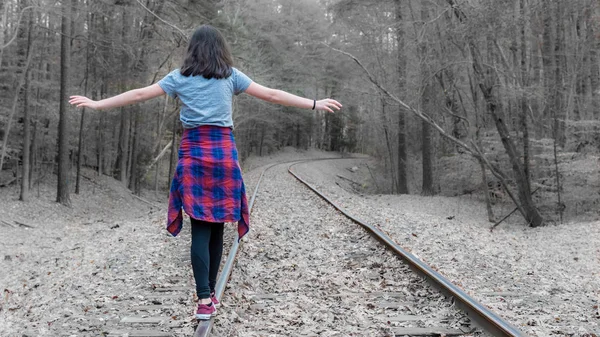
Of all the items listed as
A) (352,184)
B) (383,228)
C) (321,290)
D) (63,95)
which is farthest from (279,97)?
(352,184)

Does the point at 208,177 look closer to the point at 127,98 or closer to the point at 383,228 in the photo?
the point at 127,98

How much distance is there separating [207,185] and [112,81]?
61.2 ft

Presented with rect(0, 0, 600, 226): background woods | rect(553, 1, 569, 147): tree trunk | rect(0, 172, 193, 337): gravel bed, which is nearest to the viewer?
rect(0, 172, 193, 337): gravel bed

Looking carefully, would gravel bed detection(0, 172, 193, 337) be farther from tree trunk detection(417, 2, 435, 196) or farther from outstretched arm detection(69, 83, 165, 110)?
tree trunk detection(417, 2, 435, 196)

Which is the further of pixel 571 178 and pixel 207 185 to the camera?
pixel 571 178

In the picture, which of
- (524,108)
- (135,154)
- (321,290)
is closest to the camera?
(321,290)

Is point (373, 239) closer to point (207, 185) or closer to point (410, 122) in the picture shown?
point (207, 185)

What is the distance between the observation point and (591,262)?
26.9ft

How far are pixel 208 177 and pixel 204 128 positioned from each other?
13.1 inches

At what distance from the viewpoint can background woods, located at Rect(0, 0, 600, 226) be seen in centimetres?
1420

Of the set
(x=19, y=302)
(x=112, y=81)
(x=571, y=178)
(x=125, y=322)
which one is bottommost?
(x=19, y=302)

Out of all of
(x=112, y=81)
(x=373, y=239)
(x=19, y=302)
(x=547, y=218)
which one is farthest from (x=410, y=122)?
(x=19, y=302)

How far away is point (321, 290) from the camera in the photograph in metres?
4.82

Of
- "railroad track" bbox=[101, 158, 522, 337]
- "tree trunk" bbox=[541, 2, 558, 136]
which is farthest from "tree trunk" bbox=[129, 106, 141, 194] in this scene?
"railroad track" bbox=[101, 158, 522, 337]
